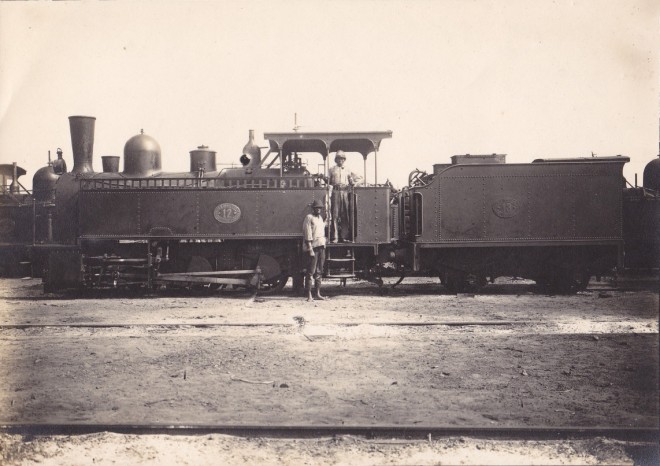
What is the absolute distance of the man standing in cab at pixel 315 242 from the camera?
35.6 ft

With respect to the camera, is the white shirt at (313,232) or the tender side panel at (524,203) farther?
the tender side panel at (524,203)

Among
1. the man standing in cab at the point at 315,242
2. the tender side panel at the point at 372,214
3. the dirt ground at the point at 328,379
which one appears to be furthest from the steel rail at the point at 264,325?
the tender side panel at the point at 372,214

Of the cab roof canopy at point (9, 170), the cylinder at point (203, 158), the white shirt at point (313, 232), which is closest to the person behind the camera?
the white shirt at point (313, 232)

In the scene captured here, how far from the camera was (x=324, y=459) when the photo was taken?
3.74 metres

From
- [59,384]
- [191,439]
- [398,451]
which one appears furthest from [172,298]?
[398,451]

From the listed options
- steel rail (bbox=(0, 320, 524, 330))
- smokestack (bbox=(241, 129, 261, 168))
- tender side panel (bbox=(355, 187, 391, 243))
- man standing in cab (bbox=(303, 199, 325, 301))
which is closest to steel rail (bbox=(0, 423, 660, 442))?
steel rail (bbox=(0, 320, 524, 330))

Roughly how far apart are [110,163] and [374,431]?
1296 cm

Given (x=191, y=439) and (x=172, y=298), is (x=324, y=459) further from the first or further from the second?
(x=172, y=298)

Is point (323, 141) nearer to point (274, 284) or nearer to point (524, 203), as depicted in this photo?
point (274, 284)

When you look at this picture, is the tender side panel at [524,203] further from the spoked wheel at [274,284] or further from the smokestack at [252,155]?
the smokestack at [252,155]

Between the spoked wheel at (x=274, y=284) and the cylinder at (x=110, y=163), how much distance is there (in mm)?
5870

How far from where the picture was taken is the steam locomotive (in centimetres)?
1157

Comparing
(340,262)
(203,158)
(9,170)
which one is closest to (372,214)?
(340,262)

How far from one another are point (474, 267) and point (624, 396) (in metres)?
7.20
